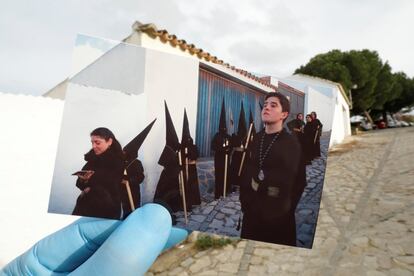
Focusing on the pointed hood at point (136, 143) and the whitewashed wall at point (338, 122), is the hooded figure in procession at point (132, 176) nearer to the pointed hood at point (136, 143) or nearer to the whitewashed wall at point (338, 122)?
the pointed hood at point (136, 143)

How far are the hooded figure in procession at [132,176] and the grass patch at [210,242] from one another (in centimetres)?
217

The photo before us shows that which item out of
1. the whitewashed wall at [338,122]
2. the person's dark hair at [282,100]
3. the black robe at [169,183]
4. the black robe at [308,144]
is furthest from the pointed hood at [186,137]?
the whitewashed wall at [338,122]

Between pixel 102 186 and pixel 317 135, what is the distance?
5.40 feet

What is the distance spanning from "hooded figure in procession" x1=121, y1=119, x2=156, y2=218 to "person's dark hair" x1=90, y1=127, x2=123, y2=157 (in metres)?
0.05

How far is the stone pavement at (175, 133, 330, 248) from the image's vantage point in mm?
1701

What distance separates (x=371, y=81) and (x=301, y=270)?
20.9 m

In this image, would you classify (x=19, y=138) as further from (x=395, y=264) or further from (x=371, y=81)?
(x=371, y=81)

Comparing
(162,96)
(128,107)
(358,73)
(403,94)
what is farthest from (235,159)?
(403,94)

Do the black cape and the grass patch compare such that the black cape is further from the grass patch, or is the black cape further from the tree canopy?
the tree canopy

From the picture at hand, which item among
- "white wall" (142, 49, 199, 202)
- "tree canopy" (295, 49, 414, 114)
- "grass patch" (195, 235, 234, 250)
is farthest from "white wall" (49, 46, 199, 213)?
"tree canopy" (295, 49, 414, 114)

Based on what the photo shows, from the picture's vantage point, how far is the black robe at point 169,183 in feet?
6.24

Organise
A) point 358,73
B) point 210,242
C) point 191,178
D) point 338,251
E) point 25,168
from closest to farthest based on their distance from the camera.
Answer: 1. point 191,178
2. point 25,168
3. point 338,251
4. point 210,242
5. point 358,73

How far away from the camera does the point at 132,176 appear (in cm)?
191

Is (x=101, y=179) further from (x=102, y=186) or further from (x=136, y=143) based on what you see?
(x=136, y=143)
